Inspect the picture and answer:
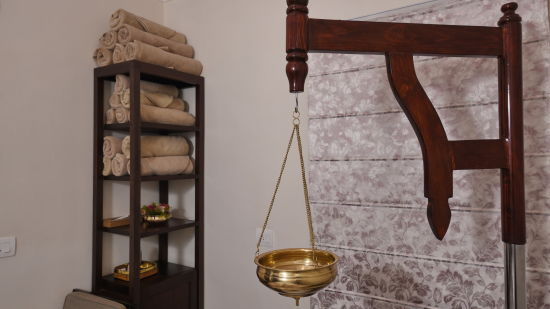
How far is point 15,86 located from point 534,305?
7.61ft

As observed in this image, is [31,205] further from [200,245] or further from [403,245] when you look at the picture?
[403,245]

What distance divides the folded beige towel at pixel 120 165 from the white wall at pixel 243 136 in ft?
1.59

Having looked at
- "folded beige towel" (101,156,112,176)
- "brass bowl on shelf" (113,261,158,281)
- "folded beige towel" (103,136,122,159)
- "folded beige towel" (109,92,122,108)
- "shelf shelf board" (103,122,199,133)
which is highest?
"folded beige towel" (109,92,122,108)

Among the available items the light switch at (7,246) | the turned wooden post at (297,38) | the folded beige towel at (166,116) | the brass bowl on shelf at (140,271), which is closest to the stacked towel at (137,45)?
the folded beige towel at (166,116)

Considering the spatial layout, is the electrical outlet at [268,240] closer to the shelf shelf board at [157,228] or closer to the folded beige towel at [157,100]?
the shelf shelf board at [157,228]

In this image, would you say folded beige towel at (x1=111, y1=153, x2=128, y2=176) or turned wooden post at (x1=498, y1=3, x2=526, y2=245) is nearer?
turned wooden post at (x1=498, y1=3, x2=526, y2=245)

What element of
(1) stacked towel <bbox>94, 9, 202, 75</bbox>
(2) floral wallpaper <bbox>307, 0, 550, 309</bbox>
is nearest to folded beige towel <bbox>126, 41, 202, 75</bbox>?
(1) stacked towel <bbox>94, 9, 202, 75</bbox>

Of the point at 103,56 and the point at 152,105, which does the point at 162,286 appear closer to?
the point at 152,105

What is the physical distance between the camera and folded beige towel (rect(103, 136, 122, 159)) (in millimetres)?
1897

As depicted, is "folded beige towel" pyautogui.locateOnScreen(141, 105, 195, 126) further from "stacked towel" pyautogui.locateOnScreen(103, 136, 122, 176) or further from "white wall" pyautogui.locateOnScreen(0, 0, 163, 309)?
"white wall" pyautogui.locateOnScreen(0, 0, 163, 309)

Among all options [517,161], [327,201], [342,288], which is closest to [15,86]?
[327,201]

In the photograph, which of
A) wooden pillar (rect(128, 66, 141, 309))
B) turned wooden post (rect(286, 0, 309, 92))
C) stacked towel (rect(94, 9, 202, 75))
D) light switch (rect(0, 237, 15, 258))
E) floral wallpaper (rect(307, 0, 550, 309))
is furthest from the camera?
stacked towel (rect(94, 9, 202, 75))

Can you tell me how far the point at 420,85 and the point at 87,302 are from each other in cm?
176

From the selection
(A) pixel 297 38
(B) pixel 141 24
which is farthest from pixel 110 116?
(A) pixel 297 38
